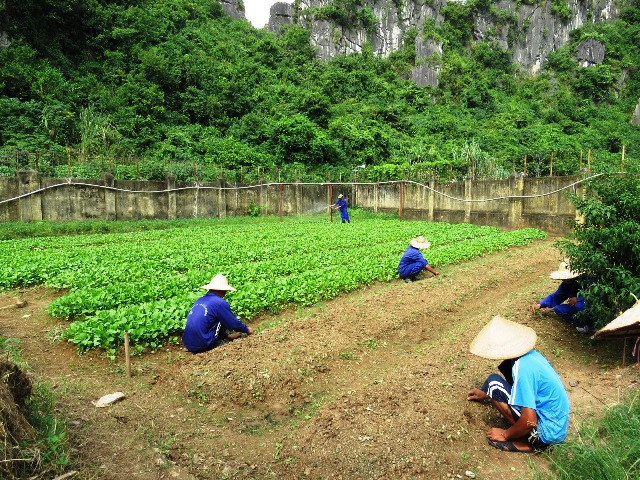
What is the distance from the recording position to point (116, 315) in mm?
6648

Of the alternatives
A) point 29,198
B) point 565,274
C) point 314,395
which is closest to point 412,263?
point 565,274

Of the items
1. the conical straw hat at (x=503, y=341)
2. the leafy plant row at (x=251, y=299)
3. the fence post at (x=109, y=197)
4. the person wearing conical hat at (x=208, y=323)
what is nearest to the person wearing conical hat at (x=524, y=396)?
the conical straw hat at (x=503, y=341)

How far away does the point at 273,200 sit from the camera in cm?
2933

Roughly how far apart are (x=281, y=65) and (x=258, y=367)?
59.9 meters

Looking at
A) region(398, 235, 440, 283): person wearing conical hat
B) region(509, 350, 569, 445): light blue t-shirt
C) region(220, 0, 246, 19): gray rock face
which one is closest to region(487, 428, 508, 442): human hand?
region(509, 350, 569, 445): light blue t-shirt

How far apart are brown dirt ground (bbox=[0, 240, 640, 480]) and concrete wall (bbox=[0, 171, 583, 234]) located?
41.6 ft

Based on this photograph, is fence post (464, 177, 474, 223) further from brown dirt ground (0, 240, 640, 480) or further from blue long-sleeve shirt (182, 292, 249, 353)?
blue long-sleeve shirt (182, 292, 249, 353)

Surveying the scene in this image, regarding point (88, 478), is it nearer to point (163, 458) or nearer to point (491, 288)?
point (163, 458)

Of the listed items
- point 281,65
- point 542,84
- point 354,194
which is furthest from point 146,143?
point 542,84

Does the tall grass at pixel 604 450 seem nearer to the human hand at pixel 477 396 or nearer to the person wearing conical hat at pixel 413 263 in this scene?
the human hand at pixel 477 396

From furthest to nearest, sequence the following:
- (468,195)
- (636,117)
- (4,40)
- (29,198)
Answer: (636,117) → (4,40) → (468,195) → (29,198)

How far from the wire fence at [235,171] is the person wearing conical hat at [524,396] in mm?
15202

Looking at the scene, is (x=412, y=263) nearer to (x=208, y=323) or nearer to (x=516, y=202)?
(x=208, y=323)

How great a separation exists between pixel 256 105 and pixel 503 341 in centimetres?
4458
